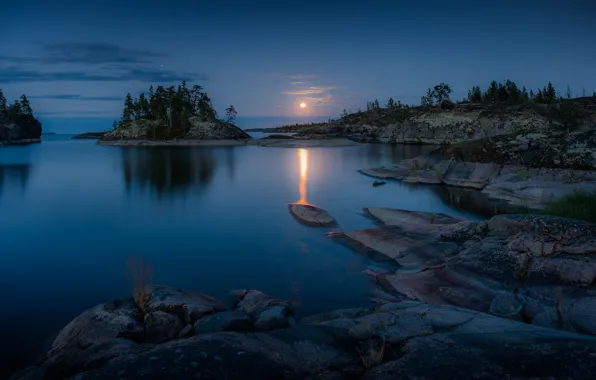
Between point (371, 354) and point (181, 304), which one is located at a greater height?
point (371, 354)

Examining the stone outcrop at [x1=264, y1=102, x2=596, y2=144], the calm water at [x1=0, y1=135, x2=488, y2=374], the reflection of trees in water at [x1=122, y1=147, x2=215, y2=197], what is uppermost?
the stone outcrop at [x1=264, y1=102, x2=596, y2=144]

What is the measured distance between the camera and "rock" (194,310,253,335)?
31.7 feet

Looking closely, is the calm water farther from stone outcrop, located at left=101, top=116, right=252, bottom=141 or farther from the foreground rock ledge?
stone outcrop, located at left=101, top=116, right=252, bottom=141

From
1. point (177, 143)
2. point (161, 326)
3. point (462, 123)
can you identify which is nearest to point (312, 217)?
point (161, 326)

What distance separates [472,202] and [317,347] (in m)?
26.2

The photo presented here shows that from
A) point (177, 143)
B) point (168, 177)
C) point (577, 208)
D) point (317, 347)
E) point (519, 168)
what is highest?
point (177, 143)

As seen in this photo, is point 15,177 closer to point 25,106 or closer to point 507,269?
point 507,269

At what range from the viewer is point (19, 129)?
5861 inches

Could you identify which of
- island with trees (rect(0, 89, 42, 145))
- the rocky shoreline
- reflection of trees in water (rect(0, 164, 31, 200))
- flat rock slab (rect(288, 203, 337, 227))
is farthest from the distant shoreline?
the rocky shoreline

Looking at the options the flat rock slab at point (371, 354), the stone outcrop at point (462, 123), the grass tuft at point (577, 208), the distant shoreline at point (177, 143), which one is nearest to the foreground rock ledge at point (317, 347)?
the flat rock slab at point (371, 354)

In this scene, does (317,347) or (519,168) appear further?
(519,168)

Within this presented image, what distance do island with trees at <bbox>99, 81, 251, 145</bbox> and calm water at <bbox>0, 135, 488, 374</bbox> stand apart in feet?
288

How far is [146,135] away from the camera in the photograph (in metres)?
131

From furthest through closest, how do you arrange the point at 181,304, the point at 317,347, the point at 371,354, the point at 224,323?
the point at 181,304
the point at 224,323
the point at 317,347
the point at 371,354
